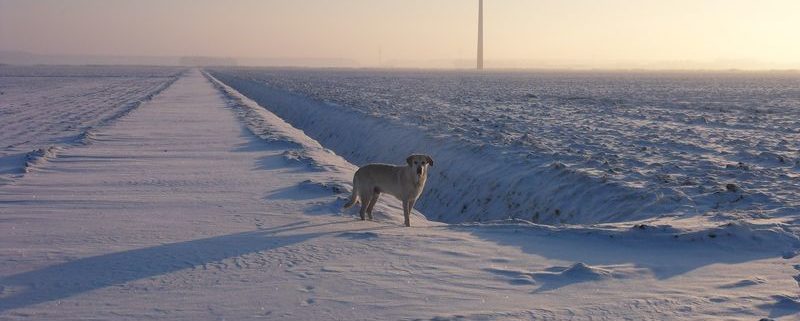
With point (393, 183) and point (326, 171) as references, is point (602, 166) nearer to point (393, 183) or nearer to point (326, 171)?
point (326, 171)

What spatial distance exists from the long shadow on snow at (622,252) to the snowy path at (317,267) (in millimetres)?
23

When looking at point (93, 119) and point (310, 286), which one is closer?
point (310, 286)

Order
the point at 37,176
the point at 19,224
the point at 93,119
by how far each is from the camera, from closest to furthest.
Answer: the point at 19,224 < the point at 37,176 < the point at 93,119

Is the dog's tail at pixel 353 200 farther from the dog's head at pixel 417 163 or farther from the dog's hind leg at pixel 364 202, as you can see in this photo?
the dog's head at pixel 417 163

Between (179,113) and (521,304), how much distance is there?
93.4 ft

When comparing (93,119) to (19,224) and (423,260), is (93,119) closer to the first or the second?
(19,224)

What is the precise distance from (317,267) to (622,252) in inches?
144

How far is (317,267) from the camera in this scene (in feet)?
25.4

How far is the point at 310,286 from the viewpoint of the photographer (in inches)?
276

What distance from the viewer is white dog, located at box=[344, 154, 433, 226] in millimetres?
10391

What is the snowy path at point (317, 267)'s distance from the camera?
6.34 metres

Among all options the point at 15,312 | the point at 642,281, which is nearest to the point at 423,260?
the point at 642,281

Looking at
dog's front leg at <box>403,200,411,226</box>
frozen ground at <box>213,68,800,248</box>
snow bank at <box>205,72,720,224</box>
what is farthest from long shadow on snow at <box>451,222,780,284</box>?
snow bank at <box>205,72,720,224</box>

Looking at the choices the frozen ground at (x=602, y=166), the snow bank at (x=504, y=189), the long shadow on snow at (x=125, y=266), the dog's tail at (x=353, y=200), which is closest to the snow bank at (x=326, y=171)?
the dog's tail at (x=353, y=200)
